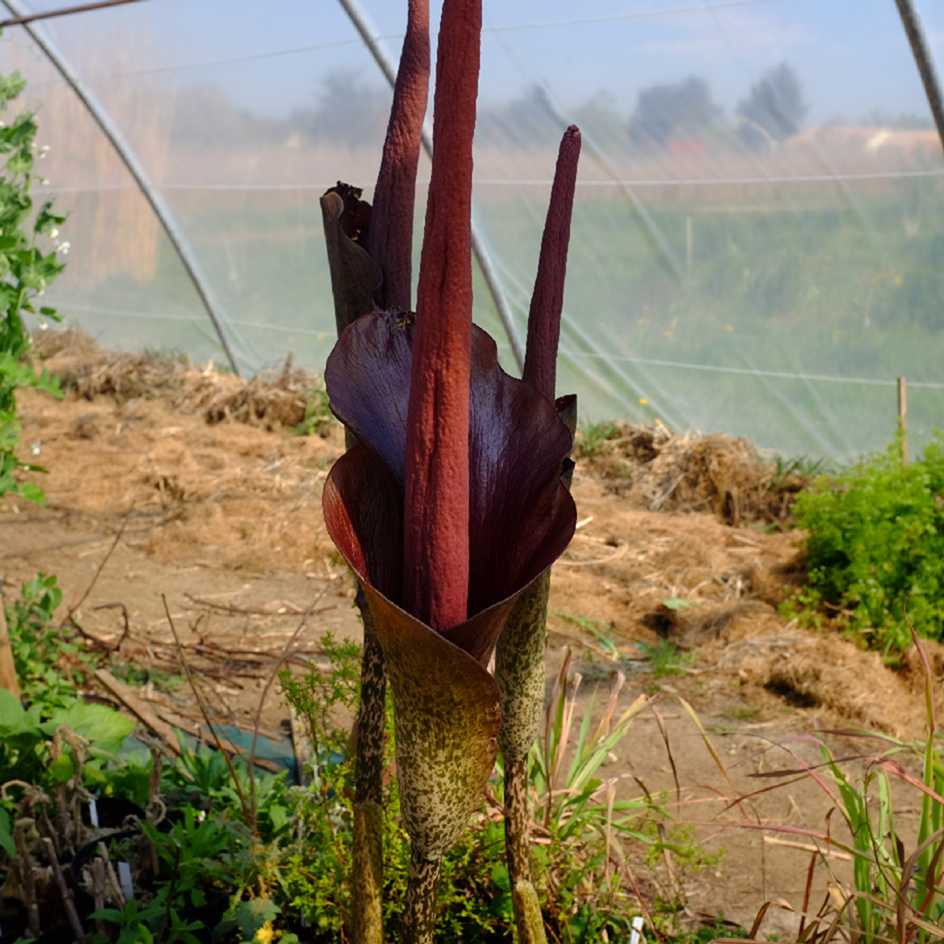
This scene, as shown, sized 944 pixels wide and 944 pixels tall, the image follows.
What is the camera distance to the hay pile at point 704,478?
5090mm

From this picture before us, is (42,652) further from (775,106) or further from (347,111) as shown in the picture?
(347,111)

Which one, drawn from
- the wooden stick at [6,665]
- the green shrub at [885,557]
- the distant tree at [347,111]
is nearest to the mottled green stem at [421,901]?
the wooden stick at [6,665]

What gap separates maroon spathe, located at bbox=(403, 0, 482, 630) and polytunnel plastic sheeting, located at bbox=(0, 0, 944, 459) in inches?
157

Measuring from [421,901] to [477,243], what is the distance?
539 cm

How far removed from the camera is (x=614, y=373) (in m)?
5.99

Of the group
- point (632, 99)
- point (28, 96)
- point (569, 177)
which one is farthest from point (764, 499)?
point (28, 96)

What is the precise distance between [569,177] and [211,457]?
5076mm

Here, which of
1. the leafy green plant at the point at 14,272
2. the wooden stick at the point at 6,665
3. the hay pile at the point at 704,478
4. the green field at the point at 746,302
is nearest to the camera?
the wooden stick at the point at 6,665

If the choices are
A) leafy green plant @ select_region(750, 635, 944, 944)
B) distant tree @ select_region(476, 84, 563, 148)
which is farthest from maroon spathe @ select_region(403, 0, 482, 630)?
distant tree @ select_region(476, 84, 563, 148)

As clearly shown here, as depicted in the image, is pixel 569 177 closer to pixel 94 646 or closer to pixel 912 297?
pixel 94 646

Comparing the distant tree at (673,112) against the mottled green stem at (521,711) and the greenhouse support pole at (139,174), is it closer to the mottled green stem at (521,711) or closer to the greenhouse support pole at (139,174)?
the greenhouse support pole at (139,174)

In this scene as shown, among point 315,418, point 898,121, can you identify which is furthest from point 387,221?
point 315,418

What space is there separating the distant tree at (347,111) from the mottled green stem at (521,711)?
17.7 ft

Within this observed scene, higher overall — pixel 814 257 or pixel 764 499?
pixel 814 257
